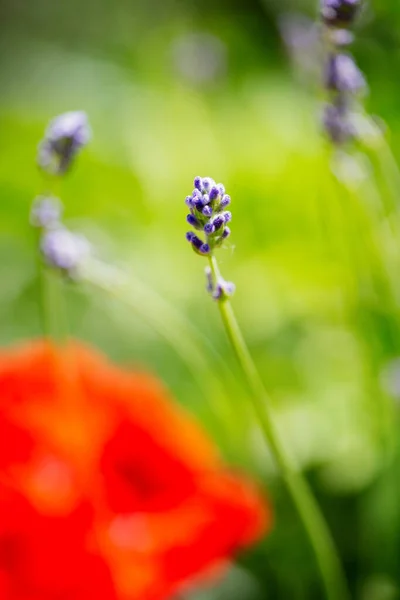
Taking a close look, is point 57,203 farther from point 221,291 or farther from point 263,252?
point 263,252

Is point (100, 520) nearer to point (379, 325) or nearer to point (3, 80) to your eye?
point (379, 325)

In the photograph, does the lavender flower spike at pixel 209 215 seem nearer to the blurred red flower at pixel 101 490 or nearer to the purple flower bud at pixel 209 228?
the purple flower bud at pixel 209 228

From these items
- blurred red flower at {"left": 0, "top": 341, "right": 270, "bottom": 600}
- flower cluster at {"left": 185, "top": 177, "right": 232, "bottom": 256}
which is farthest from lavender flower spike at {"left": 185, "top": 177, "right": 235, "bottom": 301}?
blurred red flower at {"left": 0, "top": 341, "right": 270, "bottom": 600}

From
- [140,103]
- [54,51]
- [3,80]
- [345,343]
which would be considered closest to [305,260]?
[345,343]

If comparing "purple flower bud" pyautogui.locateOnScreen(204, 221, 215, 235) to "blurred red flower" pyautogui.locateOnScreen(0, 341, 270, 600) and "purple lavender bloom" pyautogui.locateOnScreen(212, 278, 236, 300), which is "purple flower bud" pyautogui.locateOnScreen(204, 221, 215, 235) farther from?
"blurred red flower" pyautogui.locateOnScreen(0, 341, 270, 600)

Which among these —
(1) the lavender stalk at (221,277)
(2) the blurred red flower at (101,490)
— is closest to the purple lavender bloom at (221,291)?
(1) the lavender stalk at (221,277)

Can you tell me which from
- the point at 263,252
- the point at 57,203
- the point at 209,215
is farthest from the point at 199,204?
the point at 263,252

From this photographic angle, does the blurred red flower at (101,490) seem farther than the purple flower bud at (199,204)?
Yes
